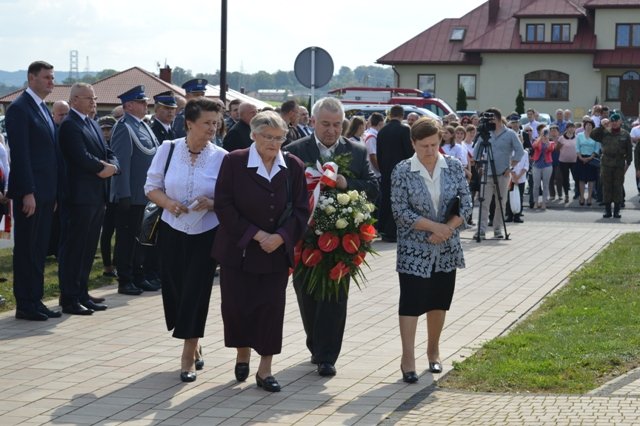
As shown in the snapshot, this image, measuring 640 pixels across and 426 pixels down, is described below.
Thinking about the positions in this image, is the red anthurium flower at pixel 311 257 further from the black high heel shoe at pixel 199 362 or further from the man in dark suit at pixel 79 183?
the man in dark suit at pixel 79 183

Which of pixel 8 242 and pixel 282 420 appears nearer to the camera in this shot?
pixel 282 420

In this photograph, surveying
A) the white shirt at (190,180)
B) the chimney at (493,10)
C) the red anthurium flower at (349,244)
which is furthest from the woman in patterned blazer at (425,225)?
the chimney at (493,10)

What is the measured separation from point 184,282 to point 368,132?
35.7ft

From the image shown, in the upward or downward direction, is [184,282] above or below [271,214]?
below

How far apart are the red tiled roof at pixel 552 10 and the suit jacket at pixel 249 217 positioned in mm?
69066

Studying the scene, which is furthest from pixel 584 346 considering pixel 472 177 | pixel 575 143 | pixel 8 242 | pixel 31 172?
pixel 575 143

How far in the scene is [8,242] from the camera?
16812 millimetres

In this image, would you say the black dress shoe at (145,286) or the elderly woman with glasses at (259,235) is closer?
the elderly woman with glasses at (259,235)

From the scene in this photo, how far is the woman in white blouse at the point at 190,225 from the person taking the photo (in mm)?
8320

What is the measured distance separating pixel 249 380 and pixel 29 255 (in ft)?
10.5

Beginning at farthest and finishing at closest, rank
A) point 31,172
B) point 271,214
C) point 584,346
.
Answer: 1. point 31,172
2. point 584,346
3. point 271,214

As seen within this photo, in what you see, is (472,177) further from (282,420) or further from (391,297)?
(282,420)

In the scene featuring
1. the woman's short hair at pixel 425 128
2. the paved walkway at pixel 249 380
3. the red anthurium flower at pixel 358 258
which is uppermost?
the woman's short hair at pixel 425 128

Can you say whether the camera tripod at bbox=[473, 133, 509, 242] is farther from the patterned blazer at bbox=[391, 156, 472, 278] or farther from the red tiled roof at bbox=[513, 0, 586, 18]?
the red tiled roof at bbox=[513, 0, 586, 18]
